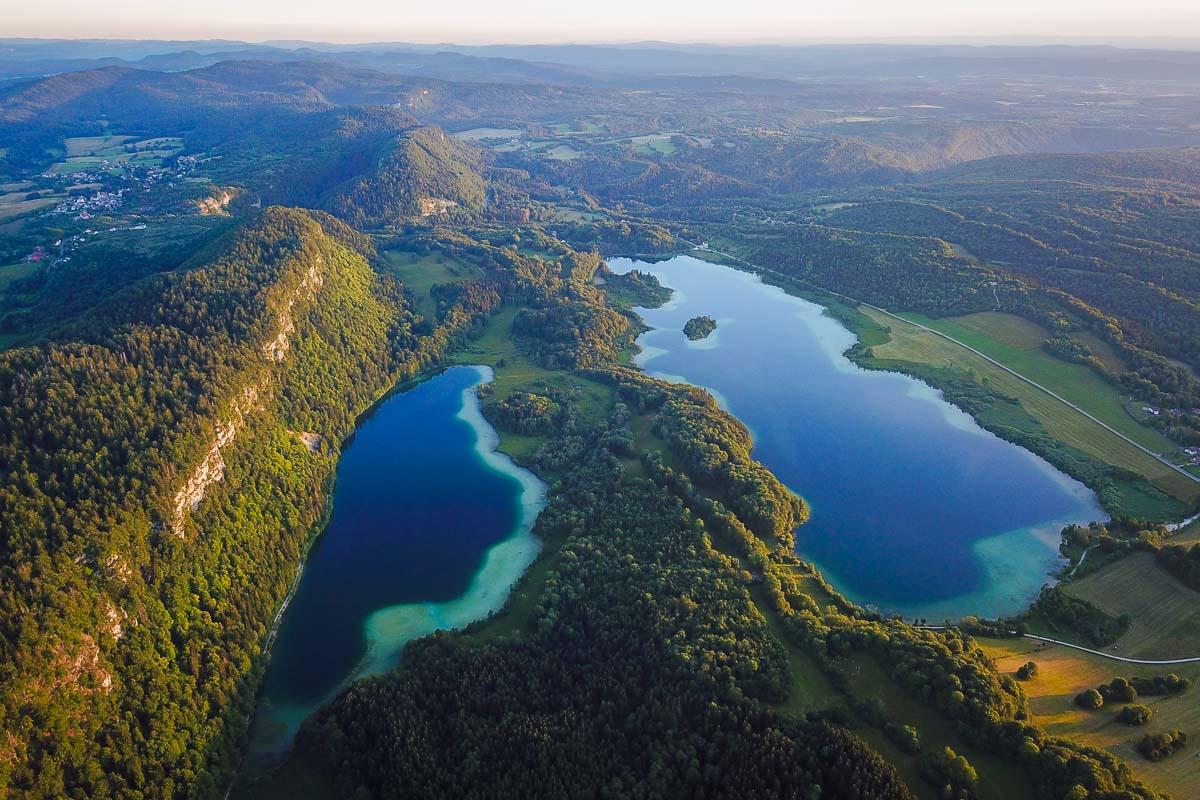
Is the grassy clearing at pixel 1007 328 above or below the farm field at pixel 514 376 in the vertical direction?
above

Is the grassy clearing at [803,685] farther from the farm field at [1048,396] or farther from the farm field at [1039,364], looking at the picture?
the farm field at [1039,364]

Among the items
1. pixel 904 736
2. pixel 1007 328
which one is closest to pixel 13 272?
pixel 904 736

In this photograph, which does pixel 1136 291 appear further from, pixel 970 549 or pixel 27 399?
pixel 27 399

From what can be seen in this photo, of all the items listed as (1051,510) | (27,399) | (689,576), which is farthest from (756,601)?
(27,399)

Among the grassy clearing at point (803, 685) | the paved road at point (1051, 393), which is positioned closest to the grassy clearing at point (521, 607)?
the grassy clearing at point (803, 685)

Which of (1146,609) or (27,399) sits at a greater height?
(27,399)

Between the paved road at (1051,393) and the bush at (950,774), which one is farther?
the paved road at (1051,393)
